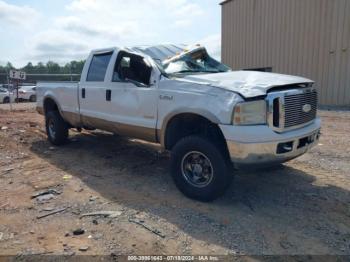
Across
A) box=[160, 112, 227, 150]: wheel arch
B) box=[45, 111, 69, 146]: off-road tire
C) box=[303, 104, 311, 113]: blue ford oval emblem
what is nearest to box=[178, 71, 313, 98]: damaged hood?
box=[303, 104, 311, 113]: blue ford oval emblem

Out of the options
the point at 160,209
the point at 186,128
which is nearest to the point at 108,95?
the point at 186,128

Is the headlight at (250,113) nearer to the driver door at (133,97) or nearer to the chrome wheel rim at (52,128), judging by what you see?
the driver door at (133,97)

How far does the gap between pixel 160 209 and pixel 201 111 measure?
1279 millimetres

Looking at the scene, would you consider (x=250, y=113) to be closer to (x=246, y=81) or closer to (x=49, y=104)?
(x=246, y=81)

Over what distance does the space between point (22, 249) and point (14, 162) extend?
3546mm

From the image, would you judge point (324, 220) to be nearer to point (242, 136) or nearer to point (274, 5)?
point (242, 136)

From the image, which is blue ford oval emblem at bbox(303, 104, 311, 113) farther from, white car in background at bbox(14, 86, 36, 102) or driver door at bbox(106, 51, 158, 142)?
white car in background at bbox(14, 86, 36, 102)

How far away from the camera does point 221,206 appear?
4.13 m

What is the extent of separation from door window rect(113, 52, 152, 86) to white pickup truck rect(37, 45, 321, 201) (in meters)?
0.02

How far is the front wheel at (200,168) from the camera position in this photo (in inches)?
157

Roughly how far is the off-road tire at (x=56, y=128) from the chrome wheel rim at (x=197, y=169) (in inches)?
157

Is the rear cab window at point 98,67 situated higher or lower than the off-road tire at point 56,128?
higher

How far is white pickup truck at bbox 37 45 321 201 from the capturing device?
12.5ft

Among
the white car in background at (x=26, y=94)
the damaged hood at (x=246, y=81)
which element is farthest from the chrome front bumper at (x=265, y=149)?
the white car in background at (x=26, y=94)
